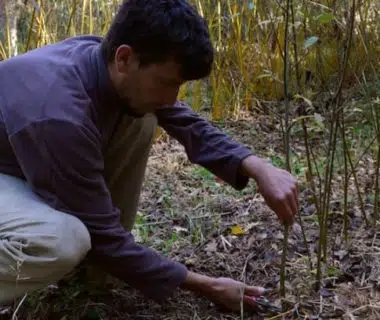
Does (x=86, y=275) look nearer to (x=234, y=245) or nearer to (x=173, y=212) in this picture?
(x=234, y=245)

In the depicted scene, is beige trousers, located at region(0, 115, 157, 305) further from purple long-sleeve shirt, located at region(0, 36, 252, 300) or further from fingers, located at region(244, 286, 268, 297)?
fingers, located at region(244, 286, 268, 297)

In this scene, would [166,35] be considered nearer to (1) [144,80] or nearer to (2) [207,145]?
(1) [144,80]

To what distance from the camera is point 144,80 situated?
1430 mm

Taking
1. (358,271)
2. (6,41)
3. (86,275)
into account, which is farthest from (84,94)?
(6,41)

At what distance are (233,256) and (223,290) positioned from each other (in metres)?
0.38

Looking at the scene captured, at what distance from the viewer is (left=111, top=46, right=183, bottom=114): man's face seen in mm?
1416

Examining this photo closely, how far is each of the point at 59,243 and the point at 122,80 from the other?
1.27 ft

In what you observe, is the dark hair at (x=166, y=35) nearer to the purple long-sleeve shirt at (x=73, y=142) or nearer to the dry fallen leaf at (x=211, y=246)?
the purple long-sleeve shirt at (x=73, y=142)

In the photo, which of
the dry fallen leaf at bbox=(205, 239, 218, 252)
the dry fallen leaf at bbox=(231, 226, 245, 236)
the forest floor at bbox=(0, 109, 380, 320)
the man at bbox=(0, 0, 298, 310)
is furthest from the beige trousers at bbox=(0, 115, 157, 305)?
the dry fallen leaf at bbox=(231, 226, 245, 236)

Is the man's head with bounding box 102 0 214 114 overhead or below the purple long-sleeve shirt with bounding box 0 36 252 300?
overhead

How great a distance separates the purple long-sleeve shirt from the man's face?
0.05 m

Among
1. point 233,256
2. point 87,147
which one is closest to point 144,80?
point 87,147

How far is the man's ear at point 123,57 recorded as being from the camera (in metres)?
1.42

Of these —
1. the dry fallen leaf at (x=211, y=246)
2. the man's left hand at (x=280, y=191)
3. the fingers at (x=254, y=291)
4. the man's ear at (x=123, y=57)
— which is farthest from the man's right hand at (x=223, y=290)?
the man's ear at (x=123, y=57)
